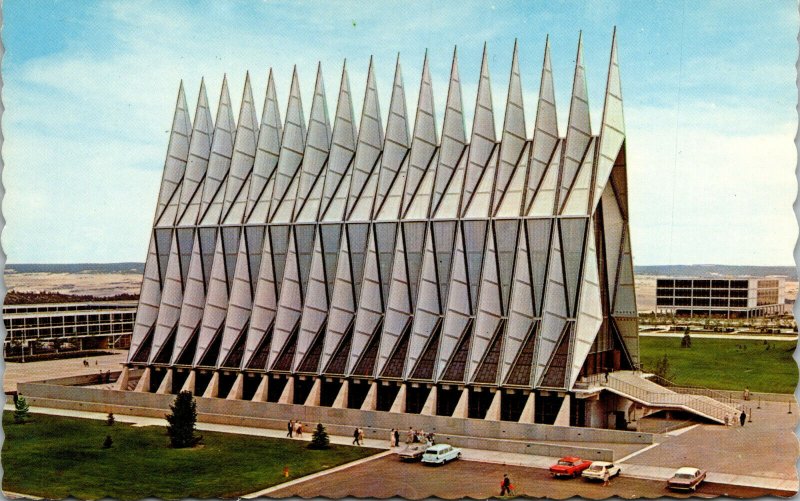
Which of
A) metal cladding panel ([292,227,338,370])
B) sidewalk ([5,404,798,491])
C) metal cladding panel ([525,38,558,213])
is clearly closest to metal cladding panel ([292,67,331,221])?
metal cladding panel ([292,227,338,370])

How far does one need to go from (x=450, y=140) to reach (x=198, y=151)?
18444mm

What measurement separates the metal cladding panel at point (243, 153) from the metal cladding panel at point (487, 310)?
17531 mm

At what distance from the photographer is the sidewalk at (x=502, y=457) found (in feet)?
113

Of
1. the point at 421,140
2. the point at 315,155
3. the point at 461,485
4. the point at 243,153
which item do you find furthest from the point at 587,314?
the point at 243,153

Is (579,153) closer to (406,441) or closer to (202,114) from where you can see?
(406,441)

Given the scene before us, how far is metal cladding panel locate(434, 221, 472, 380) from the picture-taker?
48438mm

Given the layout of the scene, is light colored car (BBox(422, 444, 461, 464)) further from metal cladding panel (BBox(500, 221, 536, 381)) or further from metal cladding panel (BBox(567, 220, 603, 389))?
metal cladding panel (BBox(567, 220, 603, 389))

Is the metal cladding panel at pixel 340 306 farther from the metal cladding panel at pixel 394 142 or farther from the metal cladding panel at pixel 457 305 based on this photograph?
the metal cladding panel at pixel 457 305

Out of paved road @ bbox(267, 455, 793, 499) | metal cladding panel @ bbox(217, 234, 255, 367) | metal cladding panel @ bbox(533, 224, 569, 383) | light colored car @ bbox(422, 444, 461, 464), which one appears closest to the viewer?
paved road @ bbox(267, 455, 793, 499)

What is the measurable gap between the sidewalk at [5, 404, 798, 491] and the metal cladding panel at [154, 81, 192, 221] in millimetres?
15153

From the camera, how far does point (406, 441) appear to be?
43875 millimetres

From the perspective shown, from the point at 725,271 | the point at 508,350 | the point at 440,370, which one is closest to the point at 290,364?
the point at 440,370

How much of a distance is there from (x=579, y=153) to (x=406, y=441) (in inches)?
656

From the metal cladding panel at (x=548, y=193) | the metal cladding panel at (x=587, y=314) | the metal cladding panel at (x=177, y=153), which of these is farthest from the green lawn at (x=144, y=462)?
the metal cladding panel at (x=177, y=153)
